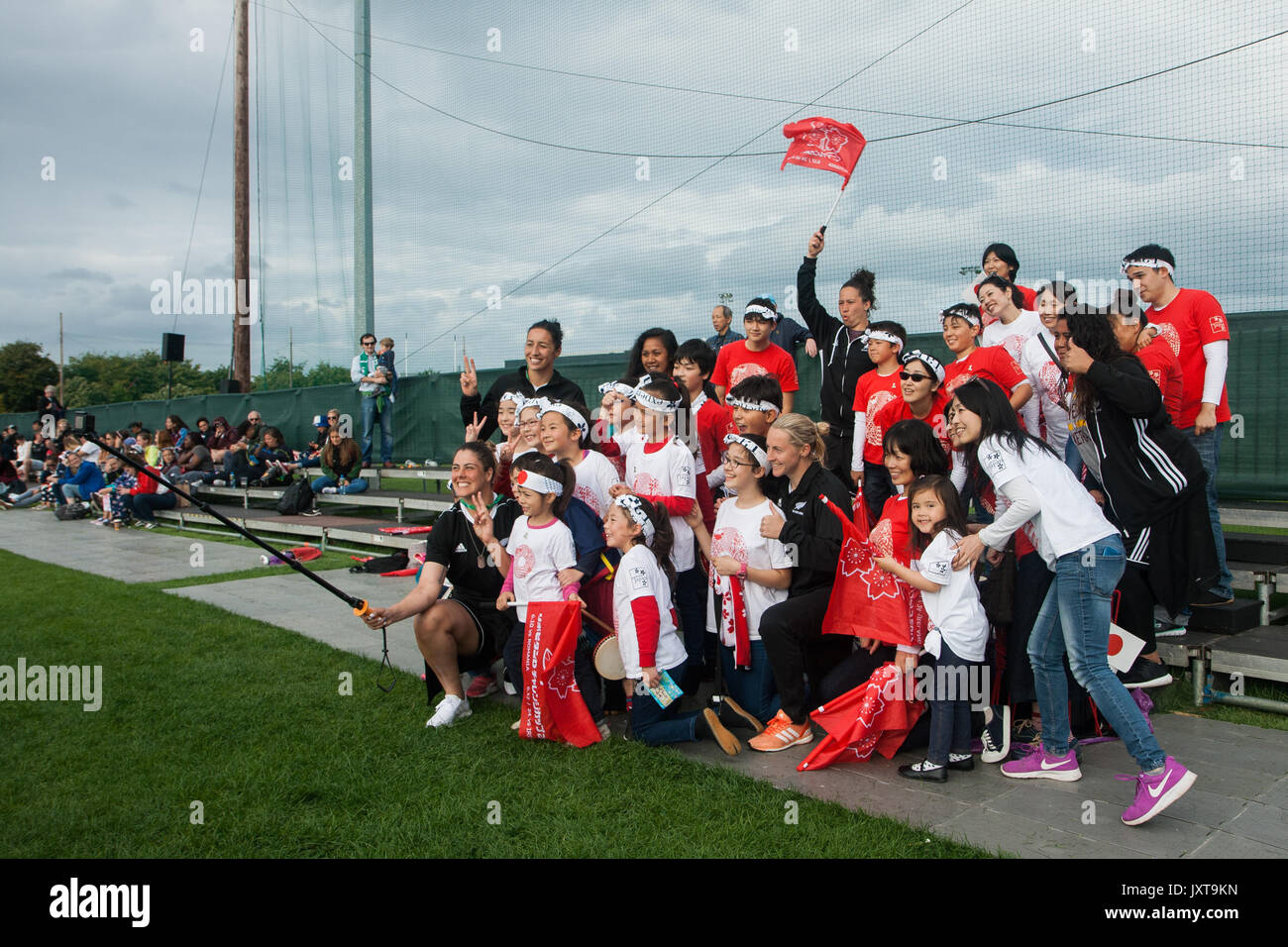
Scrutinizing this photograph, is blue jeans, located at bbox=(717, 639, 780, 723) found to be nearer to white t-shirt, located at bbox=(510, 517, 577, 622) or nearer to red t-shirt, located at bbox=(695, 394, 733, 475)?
white t-shirt, located at bbox=(510, 517, 577, 622)

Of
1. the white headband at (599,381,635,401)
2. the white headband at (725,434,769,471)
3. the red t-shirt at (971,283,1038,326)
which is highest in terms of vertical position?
the red t-shirt at (971,283,1038,326)

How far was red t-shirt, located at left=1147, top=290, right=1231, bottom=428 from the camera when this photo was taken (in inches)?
200

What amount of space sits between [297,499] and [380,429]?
1885mm

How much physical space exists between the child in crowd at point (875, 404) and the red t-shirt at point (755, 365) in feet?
2.56

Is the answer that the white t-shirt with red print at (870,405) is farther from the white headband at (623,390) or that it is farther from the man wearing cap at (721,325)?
the man wearing cap at (721,325)

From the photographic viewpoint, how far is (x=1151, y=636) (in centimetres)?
426

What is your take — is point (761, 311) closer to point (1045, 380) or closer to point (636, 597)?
point (1045, 380)

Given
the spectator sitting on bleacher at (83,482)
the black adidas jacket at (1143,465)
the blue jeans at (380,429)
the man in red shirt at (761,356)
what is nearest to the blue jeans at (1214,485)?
the black adidas jacket at (1143,465)

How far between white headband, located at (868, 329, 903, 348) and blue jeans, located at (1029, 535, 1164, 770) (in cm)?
204

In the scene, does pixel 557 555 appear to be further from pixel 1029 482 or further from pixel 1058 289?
pixel 1058 289

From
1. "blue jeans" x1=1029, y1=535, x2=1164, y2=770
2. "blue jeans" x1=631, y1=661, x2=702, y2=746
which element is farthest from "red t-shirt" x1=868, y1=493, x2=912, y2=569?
"blue jeans" x1=631, y1=661, x2=702, y2=746

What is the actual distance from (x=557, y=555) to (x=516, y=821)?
4.65 feet

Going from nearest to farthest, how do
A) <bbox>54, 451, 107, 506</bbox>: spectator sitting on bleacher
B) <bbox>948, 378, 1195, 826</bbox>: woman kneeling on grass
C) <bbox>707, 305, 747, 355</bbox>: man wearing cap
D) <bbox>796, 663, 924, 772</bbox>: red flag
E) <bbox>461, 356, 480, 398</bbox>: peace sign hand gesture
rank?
<bbox>948, 378, 1195, 826</bbox>: woman kneeling on grass, <bbox>796, 663, 924, 772</bbox>: red flag, <bbox>461, 356, 480, 398</bbox>: peace sign hand gesture, <bbox>707, 305, 747, 355</bbox>: man wearing cap, <bbox>54, 451, 107, 506</bbox>: spectator sitting on bleacher
